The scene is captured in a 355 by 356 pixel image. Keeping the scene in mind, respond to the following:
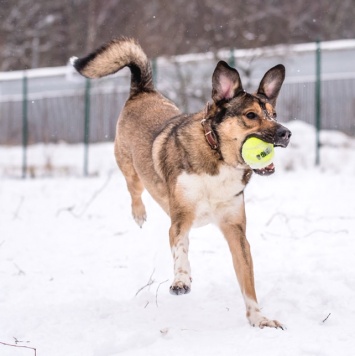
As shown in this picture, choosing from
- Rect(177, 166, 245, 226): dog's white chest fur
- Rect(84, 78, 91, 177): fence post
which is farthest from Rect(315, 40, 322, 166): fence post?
Rect(177, 166, 245, 226): dog's white chest fur

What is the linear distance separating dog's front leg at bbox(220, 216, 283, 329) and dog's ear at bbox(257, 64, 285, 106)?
0.91 metres

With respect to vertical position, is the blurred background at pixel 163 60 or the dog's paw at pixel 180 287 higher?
the blurred background at pixel 163 60

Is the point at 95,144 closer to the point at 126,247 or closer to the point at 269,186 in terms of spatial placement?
the point at 269,186

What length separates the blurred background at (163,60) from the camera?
13.9m

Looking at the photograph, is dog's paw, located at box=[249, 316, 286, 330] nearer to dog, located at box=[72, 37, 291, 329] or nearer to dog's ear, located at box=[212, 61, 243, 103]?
Answer: dog, located at box=[72, 37, 291, 329]

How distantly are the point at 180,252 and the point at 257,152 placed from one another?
0.82 metres

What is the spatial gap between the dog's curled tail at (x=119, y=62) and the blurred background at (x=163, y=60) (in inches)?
268

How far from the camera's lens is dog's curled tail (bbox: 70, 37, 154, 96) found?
5477 millimetres

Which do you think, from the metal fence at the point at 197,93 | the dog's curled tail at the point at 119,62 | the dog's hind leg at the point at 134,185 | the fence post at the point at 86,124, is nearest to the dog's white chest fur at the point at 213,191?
the dog's hind leg at the point at 134,185

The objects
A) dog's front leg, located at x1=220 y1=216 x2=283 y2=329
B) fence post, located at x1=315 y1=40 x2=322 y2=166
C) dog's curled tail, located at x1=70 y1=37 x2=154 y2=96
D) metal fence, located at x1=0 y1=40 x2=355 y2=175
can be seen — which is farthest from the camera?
metal fence, located at x1=0 y1=40 x2=355 y2=175

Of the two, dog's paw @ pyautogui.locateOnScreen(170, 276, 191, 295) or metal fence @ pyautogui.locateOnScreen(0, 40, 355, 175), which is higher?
metal fence @ pyautogui.locateOnScreen(0, 40, 355, 175)

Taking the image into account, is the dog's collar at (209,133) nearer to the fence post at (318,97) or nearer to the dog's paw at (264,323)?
the dog's paw at (264,323)

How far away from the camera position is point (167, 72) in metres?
14.3

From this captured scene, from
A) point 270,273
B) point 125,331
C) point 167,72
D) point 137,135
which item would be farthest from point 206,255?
point 167,72
